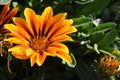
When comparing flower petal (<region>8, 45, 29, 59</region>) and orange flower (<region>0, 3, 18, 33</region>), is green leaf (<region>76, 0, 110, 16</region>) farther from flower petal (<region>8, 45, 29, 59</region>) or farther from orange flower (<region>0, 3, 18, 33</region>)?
flower petal (<region>8, 45, 29, 59</region>)

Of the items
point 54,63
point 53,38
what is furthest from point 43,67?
point 53,38

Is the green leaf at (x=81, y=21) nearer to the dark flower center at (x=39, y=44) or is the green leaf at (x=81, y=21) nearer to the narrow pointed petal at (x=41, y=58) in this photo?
the dark flower center at (x=39, y=44)

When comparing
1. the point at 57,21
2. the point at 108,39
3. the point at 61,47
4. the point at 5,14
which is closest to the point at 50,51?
the point at 61,47

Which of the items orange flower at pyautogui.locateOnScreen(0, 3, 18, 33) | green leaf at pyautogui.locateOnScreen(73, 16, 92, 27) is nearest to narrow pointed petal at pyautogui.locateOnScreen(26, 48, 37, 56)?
orange flower at pyautogui.locateOnScreen(0, 3, 18, 33)

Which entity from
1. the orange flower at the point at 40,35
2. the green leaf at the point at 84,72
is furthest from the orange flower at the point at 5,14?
the green leaf at the point at 84,72

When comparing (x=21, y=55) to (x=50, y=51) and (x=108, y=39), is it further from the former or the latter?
(x=108, y=39)

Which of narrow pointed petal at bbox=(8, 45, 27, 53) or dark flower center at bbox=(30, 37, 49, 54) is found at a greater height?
narrow pointed petal at bbox=(8, 45, 27, 53)
